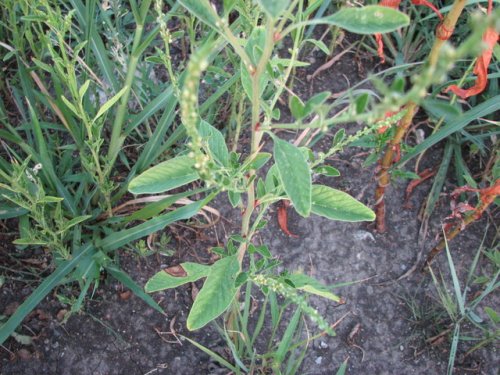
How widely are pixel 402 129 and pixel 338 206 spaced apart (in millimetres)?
419

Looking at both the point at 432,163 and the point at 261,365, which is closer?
the point at 261,365

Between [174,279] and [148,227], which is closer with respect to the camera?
[174,279]

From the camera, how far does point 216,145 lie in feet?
3.35

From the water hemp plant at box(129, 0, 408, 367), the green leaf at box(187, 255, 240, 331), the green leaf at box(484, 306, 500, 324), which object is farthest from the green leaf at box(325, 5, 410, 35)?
the green leaf at box(484, 306, 500, 324)

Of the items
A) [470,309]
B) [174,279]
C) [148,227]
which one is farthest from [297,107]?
[470,309]

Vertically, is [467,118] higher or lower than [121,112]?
lower

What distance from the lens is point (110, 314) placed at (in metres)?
1.46

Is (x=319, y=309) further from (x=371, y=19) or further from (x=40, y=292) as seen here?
(x=371, y=19)

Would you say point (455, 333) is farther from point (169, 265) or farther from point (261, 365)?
point (169, 265)

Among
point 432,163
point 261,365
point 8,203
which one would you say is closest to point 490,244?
point 432,163

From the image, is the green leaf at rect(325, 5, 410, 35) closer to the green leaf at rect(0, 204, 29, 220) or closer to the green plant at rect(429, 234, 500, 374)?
the green plant at rect(429, 234, 500, 374)

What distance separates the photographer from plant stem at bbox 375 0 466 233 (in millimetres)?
1050

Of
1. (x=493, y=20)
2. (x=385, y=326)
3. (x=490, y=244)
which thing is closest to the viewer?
(x=493, y=20)

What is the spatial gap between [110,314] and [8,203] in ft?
1.32
